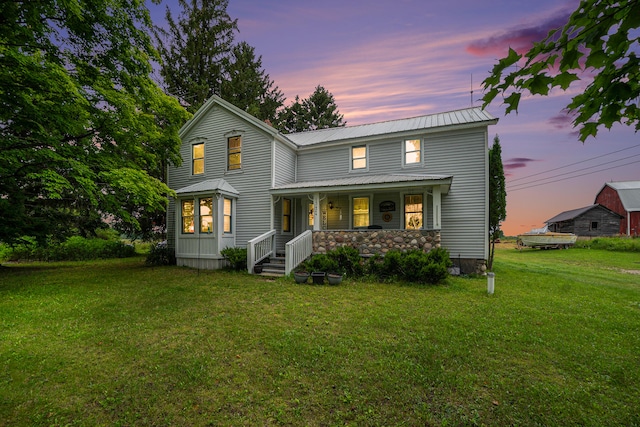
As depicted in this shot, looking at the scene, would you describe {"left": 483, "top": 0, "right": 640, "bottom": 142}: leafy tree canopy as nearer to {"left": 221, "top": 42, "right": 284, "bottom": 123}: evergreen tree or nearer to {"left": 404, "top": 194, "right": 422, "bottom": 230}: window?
{"left": 404, "top": 194, "right": 422, "bottom": 230}: window

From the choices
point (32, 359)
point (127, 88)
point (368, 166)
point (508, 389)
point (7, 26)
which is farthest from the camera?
point (368, 166)

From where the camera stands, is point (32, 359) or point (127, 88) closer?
point (32, 359)

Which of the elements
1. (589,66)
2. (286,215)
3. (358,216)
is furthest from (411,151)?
(589,66)

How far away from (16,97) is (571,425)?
11.3m

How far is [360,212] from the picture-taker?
1241cm

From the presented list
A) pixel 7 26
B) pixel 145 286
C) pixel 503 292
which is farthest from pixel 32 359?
pixel 503 292

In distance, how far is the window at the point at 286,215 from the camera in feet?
42.5

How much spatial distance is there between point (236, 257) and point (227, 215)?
96.2 inches

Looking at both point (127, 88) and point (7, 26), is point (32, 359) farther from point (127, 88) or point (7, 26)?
point (127, 88)

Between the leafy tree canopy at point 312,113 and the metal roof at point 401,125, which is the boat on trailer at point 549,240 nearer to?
the metal roof at point 401,125

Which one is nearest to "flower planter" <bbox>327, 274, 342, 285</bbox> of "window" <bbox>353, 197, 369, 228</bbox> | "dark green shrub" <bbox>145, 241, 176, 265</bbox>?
"window" <bbox>353, 197, 369, 228</bbox>

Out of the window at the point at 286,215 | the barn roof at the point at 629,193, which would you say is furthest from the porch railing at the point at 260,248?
the barn roof at the point at 629,193

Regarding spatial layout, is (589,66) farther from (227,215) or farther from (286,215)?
(227,215)

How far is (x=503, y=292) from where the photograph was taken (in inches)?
313
